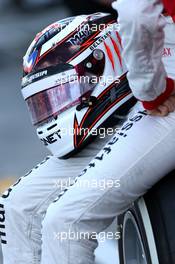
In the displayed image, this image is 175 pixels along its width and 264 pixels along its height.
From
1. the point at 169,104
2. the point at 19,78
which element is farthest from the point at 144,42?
the point at 19,78

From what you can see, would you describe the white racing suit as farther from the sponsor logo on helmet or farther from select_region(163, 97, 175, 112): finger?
the sponsor logo on helmet

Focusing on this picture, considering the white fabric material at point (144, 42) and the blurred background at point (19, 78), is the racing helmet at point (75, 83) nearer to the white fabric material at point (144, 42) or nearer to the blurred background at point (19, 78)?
the white fabric material at point (144, 42)

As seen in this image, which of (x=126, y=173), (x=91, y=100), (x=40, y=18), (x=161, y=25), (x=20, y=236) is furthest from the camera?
(x=40, y=18)

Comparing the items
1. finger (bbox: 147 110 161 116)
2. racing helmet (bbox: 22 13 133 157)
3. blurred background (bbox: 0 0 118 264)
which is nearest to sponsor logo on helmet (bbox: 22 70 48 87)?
racing helmet (bbox: 22 13 133 157)

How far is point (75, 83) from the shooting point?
7.51 ft

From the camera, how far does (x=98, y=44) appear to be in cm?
234

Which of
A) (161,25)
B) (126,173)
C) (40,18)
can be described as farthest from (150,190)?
(40,18)

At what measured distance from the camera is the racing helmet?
7.55 ft

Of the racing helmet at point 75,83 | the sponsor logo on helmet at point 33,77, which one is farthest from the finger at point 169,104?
the sponsor logo on helmet at point 33,77

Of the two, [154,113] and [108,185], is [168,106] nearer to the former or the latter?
[154,113]

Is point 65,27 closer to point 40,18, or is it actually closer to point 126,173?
point 126,173

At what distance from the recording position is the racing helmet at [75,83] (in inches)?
90.6

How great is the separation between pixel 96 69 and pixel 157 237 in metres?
0.58

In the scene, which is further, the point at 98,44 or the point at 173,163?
the point at 98,44
